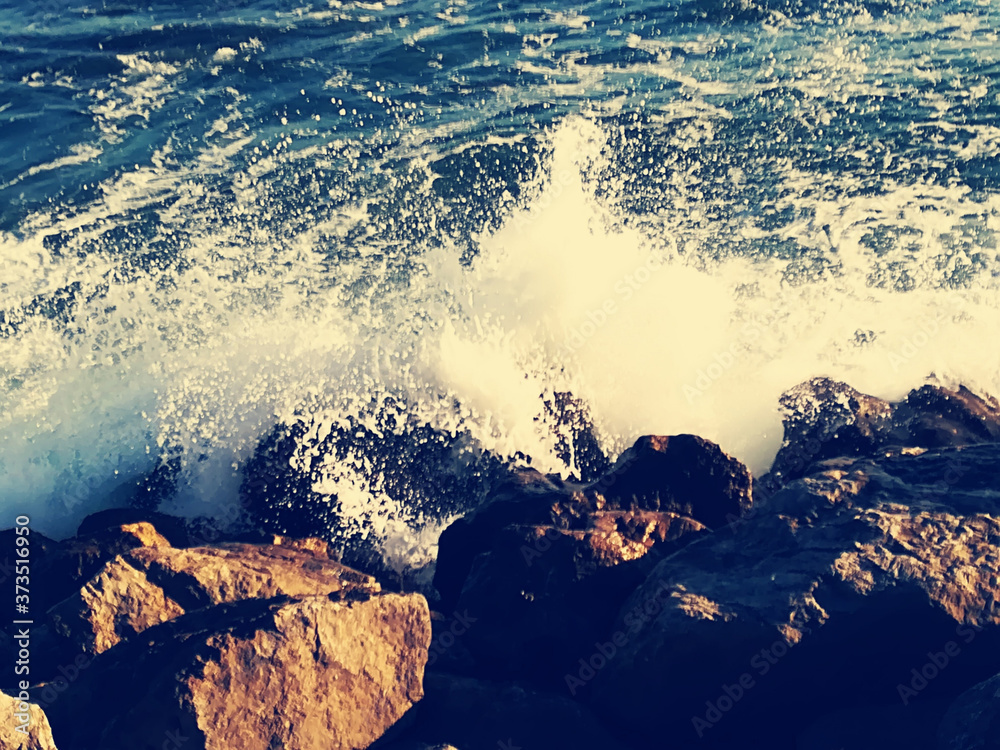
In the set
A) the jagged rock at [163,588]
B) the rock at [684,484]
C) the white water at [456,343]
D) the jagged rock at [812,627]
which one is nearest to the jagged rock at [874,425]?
the white water at [456,343]

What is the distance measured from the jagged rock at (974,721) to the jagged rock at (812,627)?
331 millimetres

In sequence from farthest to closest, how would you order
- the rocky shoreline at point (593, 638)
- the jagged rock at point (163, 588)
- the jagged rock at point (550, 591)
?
the jagged rock at point (163, 588), the jagged rock at point (550, 591), the rocky shoreline at point (593, 638)

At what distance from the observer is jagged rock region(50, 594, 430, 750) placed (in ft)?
15.4

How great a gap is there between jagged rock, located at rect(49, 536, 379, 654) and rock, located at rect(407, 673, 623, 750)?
2.37 ft

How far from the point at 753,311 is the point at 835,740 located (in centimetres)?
533

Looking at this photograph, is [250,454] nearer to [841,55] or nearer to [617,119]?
[617,119]

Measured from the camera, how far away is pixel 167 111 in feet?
40.7

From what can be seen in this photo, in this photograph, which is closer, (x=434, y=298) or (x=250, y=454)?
(x=250, y=454)

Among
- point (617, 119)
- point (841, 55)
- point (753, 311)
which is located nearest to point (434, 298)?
point (753, 311)

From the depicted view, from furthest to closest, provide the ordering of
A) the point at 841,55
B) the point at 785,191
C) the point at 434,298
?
the point at 841,55
the point at 785,191
the point at 434,298

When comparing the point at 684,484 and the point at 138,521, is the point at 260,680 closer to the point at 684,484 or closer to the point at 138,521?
the point at 138,521

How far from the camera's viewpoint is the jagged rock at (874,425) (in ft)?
22.7

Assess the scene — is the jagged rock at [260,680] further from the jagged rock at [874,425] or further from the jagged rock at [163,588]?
the jagged rock at [874,425]

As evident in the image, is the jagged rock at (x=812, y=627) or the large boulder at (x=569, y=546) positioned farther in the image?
the large boulder at (x=569, y=546)
